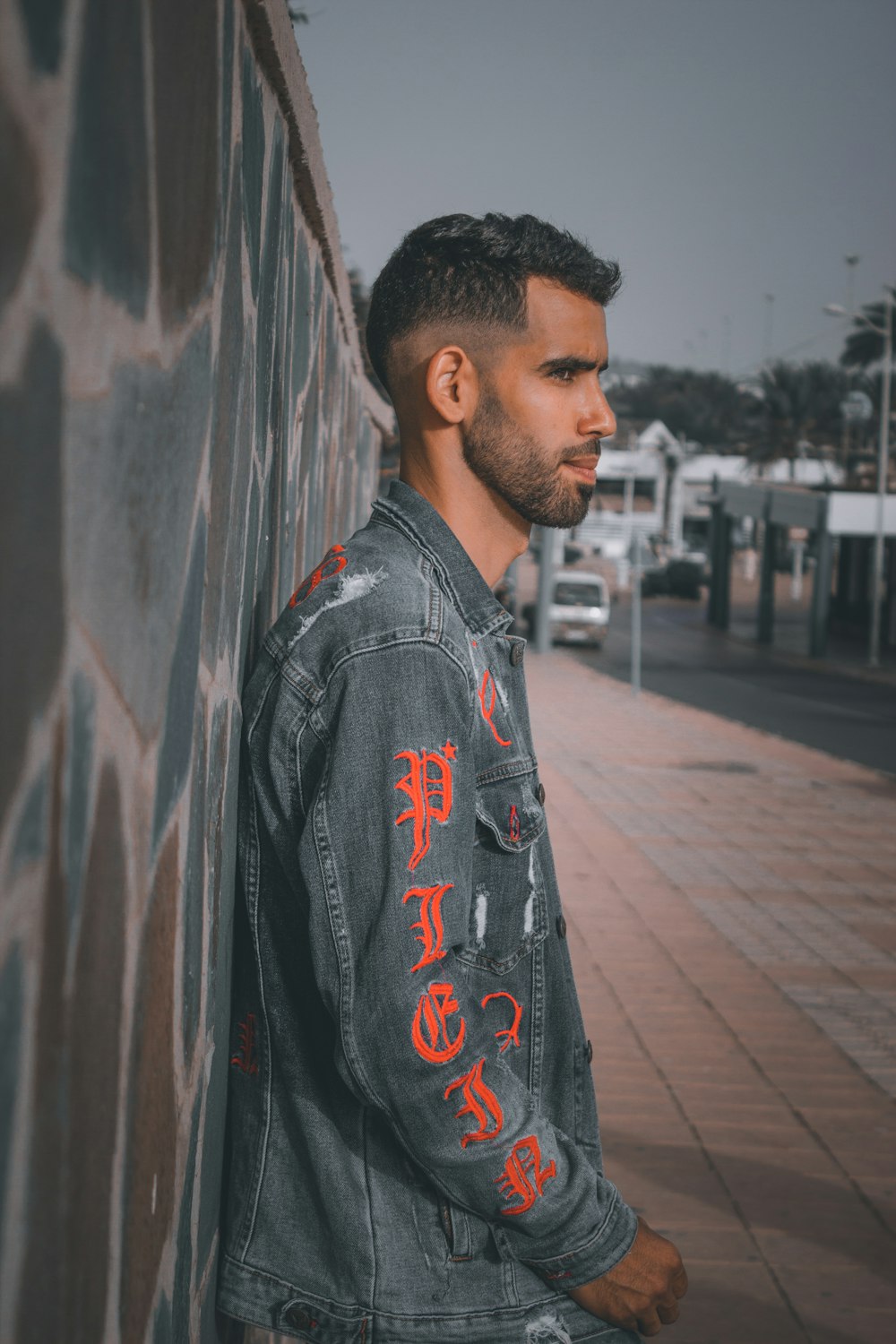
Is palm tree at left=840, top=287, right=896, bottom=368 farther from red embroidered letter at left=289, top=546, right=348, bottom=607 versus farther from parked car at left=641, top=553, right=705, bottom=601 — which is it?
red embroidered letter at left=289, top=546, right=348, bottom=607

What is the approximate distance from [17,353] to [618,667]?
2972cm

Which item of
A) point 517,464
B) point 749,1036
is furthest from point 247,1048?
point 749,1036

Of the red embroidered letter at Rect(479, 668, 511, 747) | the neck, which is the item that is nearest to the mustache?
the neck

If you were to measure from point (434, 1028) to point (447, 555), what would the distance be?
26.0 inches

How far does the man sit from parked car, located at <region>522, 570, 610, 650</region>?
109ft

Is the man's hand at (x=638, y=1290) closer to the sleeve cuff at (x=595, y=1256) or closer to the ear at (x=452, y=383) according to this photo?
the sleeve cuff at (x=595, y=1256)

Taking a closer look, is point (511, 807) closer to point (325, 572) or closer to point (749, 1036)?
point (325, 572)

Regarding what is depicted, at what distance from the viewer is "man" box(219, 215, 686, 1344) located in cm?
150

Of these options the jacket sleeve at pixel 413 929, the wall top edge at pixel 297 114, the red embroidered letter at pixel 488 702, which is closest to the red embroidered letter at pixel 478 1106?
the jacket sleeve at pixel 413 929

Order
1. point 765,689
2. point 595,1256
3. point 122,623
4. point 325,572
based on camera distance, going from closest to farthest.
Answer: point 122,623 < point 595,1256 < point 325,572 < point 765,689

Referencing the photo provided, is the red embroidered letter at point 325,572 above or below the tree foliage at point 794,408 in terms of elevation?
below

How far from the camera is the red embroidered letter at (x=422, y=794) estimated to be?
1486 millimetres

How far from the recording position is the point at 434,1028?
58.8 inches

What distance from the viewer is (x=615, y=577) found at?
70.0 meters
